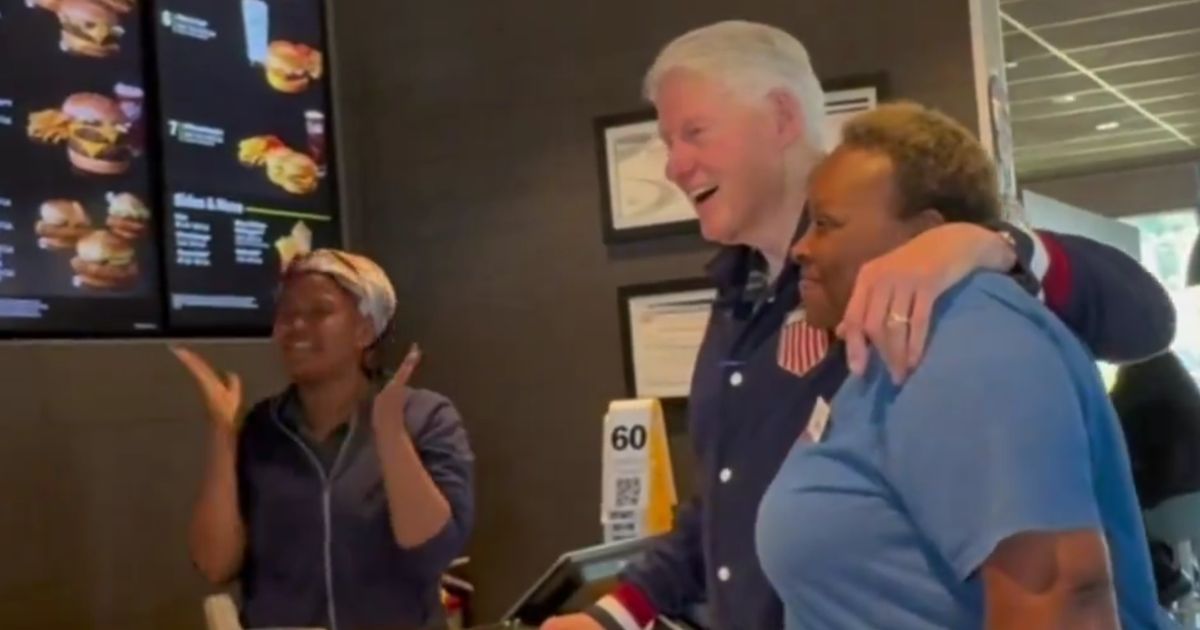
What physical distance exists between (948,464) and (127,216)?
256 cm

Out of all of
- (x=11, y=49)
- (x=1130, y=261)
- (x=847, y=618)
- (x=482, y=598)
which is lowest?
(x=482, y=598)

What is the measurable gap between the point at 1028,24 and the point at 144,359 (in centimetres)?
421

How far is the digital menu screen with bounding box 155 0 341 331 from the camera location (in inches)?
137

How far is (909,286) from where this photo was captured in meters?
1.23

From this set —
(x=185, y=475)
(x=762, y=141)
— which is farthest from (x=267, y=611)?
(x=762, y=141)

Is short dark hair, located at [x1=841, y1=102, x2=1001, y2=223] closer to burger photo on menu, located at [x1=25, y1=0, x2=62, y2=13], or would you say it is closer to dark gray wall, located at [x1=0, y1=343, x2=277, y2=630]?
dark gray wall, located at [x1=0, y1=343, x2=277, y2=630]

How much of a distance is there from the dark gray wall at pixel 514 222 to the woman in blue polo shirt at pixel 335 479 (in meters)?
1.21

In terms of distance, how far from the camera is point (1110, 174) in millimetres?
10859

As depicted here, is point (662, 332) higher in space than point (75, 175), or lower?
lower

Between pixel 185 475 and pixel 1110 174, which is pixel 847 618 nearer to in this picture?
pixel 185 475

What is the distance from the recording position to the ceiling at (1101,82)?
6.25 meters

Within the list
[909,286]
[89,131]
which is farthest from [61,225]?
[909,286]

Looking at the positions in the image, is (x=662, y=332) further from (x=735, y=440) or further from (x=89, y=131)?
(x=735, y=440)

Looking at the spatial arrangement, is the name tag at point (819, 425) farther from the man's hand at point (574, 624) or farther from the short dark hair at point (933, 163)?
the man's hand at point (574, 624)
